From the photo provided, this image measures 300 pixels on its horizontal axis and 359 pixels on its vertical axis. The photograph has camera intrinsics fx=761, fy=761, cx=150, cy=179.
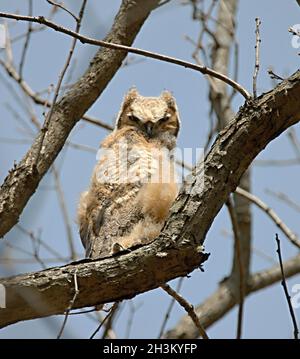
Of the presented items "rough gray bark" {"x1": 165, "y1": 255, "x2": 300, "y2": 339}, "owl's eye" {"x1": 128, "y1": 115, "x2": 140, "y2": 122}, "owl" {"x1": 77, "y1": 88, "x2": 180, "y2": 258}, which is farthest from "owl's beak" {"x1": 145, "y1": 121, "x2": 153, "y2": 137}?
"rough gray bark" {"x1": 165, "y1": 255, "x2": 300, "y2": 339}

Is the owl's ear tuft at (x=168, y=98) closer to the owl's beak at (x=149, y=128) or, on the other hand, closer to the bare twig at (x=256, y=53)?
the owl's beak at (x=149, y=128)

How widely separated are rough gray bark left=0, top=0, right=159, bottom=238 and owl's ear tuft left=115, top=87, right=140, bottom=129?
3.74 ft

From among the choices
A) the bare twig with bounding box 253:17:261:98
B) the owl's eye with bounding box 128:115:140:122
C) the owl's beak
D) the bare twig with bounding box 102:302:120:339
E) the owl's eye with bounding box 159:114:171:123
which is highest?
the owl's eye with bounding box 159:114:171:123

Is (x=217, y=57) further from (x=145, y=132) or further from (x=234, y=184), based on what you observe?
(x=234, y=184)

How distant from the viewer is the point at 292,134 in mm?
6766

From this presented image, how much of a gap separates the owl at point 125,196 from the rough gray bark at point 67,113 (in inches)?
21.9

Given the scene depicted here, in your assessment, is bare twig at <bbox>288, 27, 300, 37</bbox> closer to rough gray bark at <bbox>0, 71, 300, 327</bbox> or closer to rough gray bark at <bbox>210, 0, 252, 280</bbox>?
rough gray bark at <bbox>0, 71, 300, 327</bbox>

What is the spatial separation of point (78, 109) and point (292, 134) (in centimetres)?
312

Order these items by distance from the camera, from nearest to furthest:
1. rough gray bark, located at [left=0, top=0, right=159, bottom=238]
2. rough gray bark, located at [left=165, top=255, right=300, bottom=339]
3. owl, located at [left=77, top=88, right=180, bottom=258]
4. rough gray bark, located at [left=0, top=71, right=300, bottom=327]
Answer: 1. rough gray bark, located at [left=0, top=71, right=300, bottom=327]
2. rough gray bark, located at [left=0, top=0, right=159, bottom=238]
3. owl, located at [left=77, top=88, right=180, bottom=258]
4. rough gray bark, located at [left=165, top=255, right=300, bottom=339]

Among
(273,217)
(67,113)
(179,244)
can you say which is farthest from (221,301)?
(179,244)

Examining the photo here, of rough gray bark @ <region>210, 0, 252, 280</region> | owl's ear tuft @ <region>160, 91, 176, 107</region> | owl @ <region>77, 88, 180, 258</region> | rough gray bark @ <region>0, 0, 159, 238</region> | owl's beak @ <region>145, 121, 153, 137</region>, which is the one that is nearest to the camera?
rough gray bark @ <region>0, 0, 159, 238</region>

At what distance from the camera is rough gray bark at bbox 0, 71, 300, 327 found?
3.04 metres

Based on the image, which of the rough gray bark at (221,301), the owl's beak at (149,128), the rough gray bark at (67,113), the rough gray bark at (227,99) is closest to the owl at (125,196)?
the owl's beak at (149,128)
